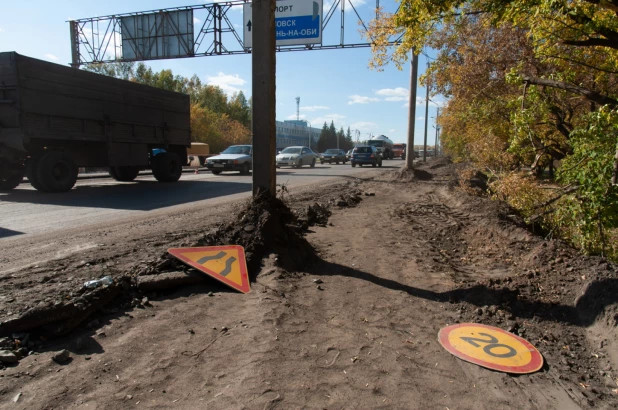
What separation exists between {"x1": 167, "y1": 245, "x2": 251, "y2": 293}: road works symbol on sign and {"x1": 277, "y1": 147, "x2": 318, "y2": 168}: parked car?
2389cm

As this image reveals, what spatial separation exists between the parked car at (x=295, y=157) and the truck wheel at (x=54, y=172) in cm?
1684

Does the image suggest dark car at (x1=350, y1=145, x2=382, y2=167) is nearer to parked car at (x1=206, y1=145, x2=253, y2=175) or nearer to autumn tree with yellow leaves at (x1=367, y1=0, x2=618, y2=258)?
parked car at (x1=206, y1=145, x2=253, y2=175)

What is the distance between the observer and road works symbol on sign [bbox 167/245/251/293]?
4.32m

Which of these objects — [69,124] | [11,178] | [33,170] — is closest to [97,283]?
[33,170]

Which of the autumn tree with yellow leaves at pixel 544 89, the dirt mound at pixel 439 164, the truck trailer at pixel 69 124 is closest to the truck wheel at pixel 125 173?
the truck trailer at pixel 69 124


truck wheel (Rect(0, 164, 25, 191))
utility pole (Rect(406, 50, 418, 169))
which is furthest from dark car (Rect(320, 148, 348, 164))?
truck wheel (Rect(0, 164, 25, 191))

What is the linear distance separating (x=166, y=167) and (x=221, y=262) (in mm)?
13091

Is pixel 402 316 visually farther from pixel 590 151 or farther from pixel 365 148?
pixel 365 148

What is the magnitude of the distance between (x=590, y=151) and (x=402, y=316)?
306 cm

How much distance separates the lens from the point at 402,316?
391 cm

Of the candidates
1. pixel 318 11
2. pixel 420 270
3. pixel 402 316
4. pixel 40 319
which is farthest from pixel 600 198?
pixel 318 11

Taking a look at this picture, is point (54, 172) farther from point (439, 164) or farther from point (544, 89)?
point (439, 164)

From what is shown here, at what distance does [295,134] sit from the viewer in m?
126

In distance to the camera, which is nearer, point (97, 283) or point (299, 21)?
point (97, 283)
